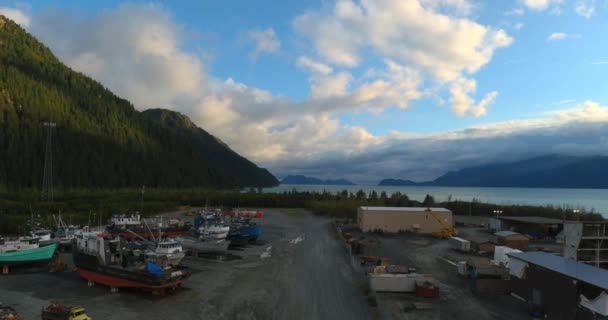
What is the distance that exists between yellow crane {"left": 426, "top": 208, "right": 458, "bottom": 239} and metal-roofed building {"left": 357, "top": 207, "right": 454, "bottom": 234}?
189mm

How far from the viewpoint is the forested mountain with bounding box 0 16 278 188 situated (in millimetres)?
108688

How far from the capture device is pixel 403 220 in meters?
50.1

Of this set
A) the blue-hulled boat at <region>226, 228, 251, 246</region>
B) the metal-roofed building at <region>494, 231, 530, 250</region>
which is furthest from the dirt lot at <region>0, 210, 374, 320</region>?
→ the metal-roofed building at <region>494, 231, 530, 250</region>

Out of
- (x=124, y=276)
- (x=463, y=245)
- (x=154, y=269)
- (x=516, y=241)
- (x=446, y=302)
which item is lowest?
(x=446, y=302)

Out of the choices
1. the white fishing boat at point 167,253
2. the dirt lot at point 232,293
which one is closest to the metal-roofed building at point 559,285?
the dirt lot at point 232,293

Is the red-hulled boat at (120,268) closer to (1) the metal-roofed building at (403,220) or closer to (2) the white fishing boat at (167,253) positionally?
(2) the white fishing boat at (167,253)

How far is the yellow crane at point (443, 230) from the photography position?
157 feet

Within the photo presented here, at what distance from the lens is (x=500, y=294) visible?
2416 cm

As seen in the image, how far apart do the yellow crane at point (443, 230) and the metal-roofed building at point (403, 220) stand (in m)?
0.19

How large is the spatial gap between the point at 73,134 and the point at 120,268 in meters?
123

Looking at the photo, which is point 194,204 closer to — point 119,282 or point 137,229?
point 137,229

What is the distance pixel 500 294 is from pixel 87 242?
2757 cm

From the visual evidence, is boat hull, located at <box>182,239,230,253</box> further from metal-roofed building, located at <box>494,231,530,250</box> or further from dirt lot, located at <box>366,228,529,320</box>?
metal-roofed building, located at <box>494,231,530,250</box>

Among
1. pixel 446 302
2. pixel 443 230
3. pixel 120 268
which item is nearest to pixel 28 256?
pixel 120 268
